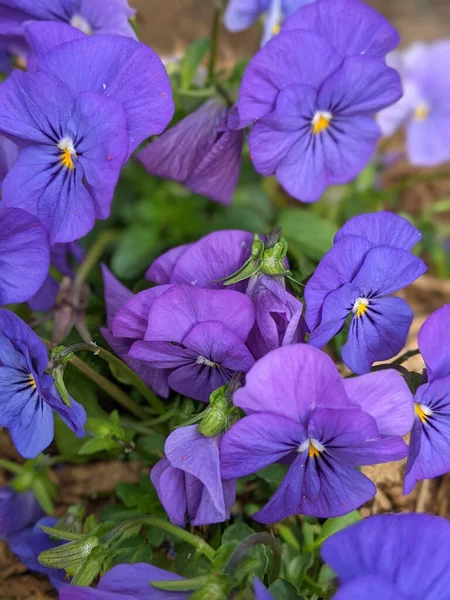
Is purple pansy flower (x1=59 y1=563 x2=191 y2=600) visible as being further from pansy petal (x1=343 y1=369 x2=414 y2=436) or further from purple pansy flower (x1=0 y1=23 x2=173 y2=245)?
purple pansy flower (x1=0 y1=23 x2=173 y2=245)

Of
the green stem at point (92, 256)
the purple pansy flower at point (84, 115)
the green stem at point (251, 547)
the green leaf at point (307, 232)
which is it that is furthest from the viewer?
the green leaf at point (307, 232)

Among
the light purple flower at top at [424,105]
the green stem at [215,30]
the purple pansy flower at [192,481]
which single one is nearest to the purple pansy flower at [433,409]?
the purple pansy flower at [192,481]

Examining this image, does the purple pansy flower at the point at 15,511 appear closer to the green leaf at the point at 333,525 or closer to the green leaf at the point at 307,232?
the green leaf at the point at 333,525

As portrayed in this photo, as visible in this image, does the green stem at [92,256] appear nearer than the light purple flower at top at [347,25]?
No

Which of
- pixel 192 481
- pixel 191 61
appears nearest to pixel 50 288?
pixel 192 481

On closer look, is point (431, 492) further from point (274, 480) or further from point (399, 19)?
point (399, 19)

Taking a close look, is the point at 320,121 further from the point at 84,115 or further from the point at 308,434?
the point at 308,434

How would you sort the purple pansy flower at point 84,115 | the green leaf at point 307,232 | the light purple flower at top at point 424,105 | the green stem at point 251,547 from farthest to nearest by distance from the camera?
the light purple flower at top at point 424,105 → the green leaf at point 307,232 → the purple pansy flower at point 84,115 → the green stem at point 251,547
